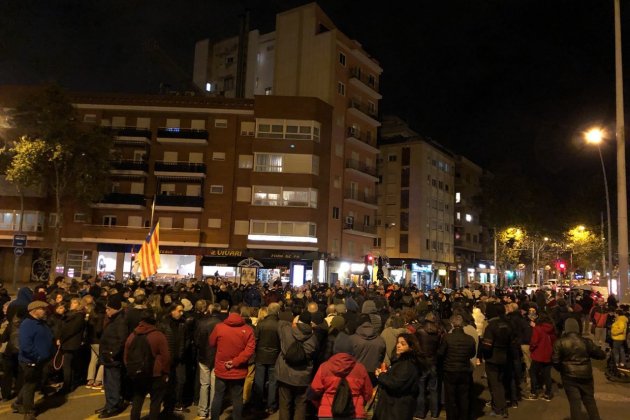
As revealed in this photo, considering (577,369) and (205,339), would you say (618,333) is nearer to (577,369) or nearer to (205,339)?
(577,369)

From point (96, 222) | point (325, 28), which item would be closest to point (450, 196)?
point (325, 28)

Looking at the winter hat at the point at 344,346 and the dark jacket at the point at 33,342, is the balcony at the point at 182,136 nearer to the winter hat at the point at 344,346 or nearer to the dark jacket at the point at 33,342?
the dark jacket at the point at 33,342

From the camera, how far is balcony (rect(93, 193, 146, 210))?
44719 millimetres

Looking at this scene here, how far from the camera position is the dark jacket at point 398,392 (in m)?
5.77

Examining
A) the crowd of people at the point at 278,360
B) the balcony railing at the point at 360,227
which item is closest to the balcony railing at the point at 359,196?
the balcony railing at the point at 360,227

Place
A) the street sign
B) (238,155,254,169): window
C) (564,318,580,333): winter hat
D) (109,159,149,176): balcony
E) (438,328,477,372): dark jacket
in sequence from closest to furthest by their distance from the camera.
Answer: (438,328,477,372): dark jacket
(564,318,580,333): winter hat
the street sign
(109,159,149,176): balcony
(238,155,254,169): window

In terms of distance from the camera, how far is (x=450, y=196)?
67.4 m

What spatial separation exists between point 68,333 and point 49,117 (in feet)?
96.5

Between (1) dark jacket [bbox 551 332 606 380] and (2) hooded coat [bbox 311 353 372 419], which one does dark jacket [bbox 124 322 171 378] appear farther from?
(1) dark jacket [bbox 551 332 606 380]

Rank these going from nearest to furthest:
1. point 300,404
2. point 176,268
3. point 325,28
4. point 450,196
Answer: point 300,404, point 176,268, point 325,28, point 450,196

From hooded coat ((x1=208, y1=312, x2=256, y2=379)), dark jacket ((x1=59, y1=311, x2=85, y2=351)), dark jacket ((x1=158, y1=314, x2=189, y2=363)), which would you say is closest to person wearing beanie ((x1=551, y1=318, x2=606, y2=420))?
hooded coat ((x1=208, y1=312, x2=256, y2=379))

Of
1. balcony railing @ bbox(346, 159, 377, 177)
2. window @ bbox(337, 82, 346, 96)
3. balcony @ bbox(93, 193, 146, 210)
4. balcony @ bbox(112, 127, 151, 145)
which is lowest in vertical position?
balcony @ bbox(93, 193, 146, 210)

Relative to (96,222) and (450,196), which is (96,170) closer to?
(96,222)

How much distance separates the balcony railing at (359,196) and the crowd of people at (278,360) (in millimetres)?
36416
